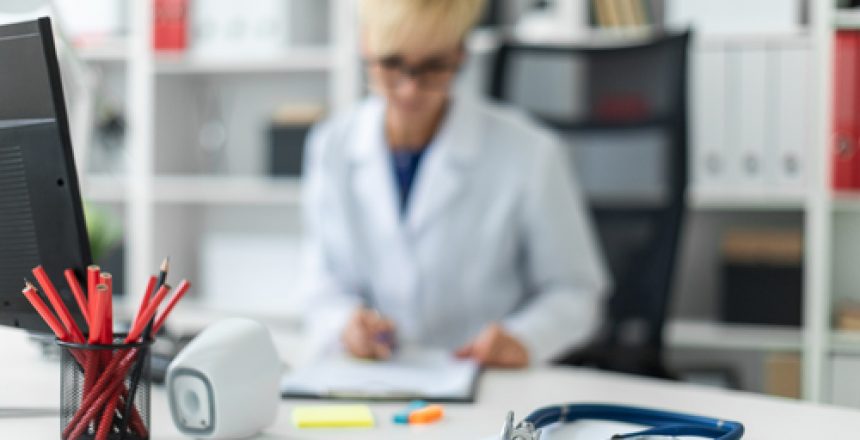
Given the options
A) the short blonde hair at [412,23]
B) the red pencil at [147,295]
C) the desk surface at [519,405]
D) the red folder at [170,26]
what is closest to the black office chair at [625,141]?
the short blonde hair at [412,23]

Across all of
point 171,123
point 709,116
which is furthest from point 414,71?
point 171,123

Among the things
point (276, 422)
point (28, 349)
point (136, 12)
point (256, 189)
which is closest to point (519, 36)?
point (256, 189)

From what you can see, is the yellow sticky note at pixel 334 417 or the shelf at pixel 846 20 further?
the shelf at pixel 846 20

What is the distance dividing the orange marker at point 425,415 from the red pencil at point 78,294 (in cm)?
35

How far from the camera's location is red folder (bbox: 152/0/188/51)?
2904mm

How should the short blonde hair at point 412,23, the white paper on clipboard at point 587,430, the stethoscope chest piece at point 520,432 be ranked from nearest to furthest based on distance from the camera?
the stethoscope chest piece at point 520,432
the white paper on clipboard at point 587,430
the short blonde hair at point 412,23

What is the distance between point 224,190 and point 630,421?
2.18 meters

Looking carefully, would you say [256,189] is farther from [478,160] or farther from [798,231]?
[798,231]

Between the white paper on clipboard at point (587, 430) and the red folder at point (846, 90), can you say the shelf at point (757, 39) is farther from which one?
the white paper on clipboard at point (587, 430)

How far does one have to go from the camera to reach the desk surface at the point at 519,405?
994 mm

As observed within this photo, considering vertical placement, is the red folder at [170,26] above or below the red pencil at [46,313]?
above

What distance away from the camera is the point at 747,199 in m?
2.53

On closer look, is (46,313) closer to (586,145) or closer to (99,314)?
(99,314)

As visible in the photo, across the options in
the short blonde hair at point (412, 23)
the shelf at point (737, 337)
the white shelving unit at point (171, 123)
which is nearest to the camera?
the short blonde hair at point (412, 23)
